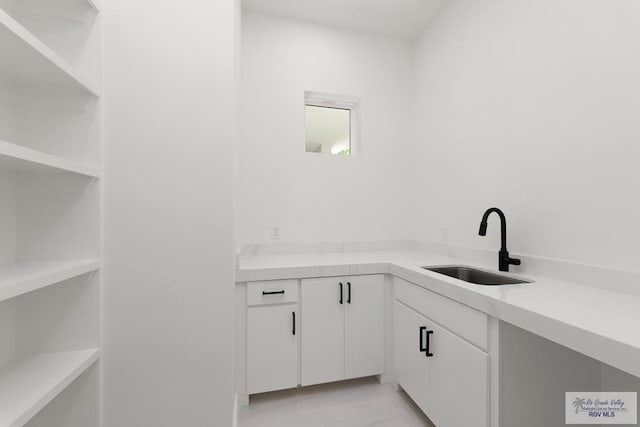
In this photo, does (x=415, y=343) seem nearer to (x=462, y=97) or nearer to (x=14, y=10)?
(x=462, y=97)

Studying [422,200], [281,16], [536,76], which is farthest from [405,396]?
[281,16]

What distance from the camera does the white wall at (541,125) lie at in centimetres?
121

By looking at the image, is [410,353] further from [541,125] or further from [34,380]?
[34,380]

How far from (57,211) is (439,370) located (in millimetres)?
1889

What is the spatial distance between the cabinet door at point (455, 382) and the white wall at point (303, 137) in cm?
120

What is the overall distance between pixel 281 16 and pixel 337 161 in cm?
124

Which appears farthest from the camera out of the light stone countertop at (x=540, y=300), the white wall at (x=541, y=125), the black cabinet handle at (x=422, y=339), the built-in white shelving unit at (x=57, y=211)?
the black cabinet handle at (x=422, y=339)

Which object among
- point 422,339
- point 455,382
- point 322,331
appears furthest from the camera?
point 322,331

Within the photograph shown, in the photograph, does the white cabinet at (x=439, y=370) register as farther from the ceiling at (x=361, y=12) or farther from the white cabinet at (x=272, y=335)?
the ceiling at (x=361, y=12)

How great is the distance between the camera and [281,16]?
90.4 inches

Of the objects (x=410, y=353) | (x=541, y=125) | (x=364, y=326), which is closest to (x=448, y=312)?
(x=410, y=353)

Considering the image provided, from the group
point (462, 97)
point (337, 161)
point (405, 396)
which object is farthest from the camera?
point (337, 161)

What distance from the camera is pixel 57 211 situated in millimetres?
1197

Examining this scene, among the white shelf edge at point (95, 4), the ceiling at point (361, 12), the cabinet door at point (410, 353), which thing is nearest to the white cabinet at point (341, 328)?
the cabinet door at point (410, 353)
